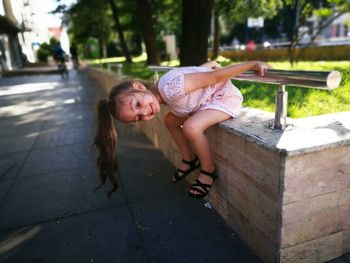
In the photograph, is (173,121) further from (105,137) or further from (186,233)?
(186,233)

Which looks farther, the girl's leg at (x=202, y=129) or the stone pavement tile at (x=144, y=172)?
the stone pavement tile at (x=144, y=172)

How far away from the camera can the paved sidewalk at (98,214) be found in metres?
2.44

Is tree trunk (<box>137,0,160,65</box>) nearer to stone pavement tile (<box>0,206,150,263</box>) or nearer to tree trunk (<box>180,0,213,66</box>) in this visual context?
tree trunk (<box>180,0,213,66</box>)

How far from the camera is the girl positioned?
250 centimetres

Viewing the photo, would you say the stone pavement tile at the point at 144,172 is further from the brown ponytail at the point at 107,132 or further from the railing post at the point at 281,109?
the railing post at the point at 281,109

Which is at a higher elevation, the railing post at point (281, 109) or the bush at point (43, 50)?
the bush at point (43, 50)

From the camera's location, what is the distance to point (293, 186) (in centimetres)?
192

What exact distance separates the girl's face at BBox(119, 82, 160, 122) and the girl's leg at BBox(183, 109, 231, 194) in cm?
31

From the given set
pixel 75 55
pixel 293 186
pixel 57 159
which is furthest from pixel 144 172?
pixel 75 55

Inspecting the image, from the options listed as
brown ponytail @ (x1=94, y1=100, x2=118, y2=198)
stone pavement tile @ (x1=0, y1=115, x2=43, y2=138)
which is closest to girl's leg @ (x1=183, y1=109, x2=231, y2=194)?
brown ponytail @ (x1=94, y1=100, x2=118, y2=198)

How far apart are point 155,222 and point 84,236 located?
1.91 feet

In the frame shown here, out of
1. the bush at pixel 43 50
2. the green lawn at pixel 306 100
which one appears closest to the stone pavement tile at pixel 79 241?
the green lawn at pixel 306 100

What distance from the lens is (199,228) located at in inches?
105

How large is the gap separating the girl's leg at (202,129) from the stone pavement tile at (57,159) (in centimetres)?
203
